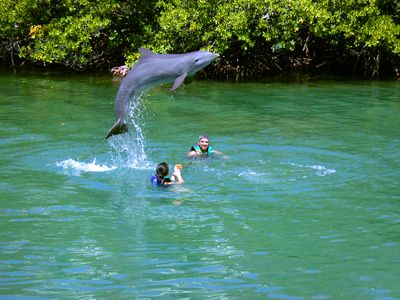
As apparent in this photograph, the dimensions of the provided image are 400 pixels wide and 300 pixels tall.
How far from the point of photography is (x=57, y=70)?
3077 centimetres

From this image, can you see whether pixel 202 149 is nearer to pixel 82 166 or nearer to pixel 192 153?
pixel 192 153

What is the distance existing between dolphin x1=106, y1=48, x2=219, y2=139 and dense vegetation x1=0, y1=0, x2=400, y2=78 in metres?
14.5

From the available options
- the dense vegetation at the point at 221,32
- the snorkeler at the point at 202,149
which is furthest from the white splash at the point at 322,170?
the dense vegetation at the point at 221,32

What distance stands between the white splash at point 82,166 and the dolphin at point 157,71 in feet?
10.7

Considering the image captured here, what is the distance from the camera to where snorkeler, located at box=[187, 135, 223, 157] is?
14.9m

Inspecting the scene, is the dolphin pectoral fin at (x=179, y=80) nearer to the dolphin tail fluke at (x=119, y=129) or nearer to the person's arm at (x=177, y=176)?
the dolphin tail fluke at (x=119, y=129)

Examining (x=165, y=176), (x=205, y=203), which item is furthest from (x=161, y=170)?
(x=205, y=203)

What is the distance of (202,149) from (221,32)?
1139 cm

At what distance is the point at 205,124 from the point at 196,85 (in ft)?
24.1

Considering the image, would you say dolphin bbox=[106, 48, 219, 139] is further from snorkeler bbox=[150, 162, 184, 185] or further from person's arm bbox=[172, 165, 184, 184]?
person's arm bbox=[172, 165, 184, 184]

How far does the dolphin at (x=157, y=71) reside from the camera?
→ 10602 millimetres

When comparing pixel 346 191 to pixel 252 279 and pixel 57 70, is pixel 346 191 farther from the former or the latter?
pixel 57 70

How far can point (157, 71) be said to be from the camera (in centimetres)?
1097

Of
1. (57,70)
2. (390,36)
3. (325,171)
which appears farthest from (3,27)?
(325,171)
